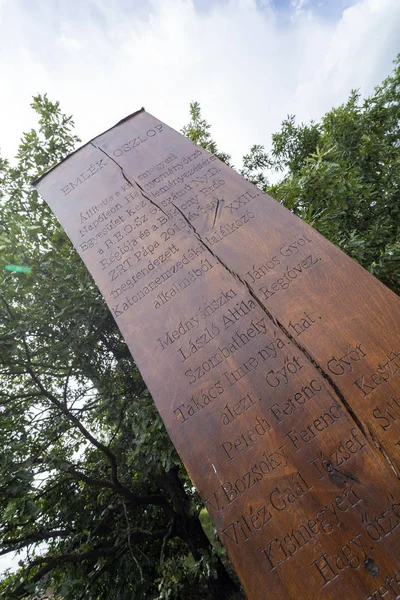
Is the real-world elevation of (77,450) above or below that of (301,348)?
above

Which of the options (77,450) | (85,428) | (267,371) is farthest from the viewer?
(77,450)

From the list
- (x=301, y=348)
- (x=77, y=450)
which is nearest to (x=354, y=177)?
(x=301, y=348)

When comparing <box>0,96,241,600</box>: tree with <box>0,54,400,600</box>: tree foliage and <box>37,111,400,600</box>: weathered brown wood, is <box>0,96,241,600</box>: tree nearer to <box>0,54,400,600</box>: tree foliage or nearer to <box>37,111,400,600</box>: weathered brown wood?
<box>0,54,400,600</box>: tree foliage

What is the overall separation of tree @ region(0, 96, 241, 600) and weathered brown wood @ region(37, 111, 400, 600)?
2131 millimetres

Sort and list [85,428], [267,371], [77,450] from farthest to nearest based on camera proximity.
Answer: [77,450], [85,428], [267,371]

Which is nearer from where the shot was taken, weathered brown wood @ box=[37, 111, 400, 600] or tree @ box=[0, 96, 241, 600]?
weathered brown wood @ box=[37, 111, 400, 600]

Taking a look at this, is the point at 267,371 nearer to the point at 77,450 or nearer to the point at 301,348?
the point at 301,348

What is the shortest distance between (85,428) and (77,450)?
1.60 metres

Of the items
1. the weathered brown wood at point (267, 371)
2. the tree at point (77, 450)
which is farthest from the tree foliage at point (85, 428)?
the weathered brown wood at point (267, 371)

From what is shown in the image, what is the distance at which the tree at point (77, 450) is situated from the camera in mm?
3748

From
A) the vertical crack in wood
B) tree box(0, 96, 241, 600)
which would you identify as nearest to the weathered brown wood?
the vertical crack in wood

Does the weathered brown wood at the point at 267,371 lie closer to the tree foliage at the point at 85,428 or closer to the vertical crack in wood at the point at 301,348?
the vertical crack in wood at the point at 301,348

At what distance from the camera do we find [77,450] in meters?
5.92

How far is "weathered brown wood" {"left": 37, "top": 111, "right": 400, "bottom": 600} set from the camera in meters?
1.16
